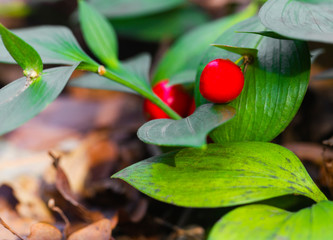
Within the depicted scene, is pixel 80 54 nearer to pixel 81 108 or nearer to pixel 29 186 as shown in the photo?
pixel 29 186

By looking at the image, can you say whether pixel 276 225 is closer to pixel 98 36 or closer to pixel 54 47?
pixel 54 47

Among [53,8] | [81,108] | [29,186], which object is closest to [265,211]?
[29,186]

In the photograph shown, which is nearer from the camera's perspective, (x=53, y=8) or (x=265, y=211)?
(x=265, y=211)

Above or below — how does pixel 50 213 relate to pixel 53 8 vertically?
below

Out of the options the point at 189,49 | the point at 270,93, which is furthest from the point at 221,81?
Result: the point at 189,49

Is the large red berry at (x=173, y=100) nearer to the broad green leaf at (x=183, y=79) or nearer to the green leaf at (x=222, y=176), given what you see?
the broad green leaf at (x=183, y=79)

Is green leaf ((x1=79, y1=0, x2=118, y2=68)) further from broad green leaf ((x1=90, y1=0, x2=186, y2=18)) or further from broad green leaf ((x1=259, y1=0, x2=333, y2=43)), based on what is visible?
broad green leaf ((x1=90, y1=0, x2=186, y2=18))

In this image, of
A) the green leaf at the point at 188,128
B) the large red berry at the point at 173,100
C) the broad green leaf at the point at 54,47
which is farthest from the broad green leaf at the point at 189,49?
the green leaf at the point at 188,128
